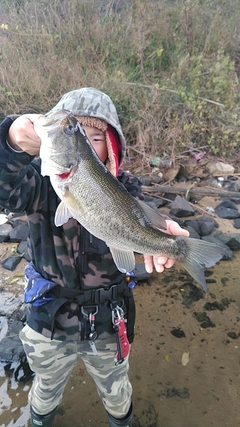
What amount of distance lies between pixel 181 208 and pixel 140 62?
452 cm

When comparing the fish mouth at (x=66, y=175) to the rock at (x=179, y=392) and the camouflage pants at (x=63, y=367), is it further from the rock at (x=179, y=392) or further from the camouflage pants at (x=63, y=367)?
the rock at (x=179, y=392)

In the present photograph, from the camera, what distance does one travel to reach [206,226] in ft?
17.0

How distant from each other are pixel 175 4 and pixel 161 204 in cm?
626

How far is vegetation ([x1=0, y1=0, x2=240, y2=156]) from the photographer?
692 centimetres

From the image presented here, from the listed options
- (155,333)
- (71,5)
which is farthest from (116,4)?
(155,333)

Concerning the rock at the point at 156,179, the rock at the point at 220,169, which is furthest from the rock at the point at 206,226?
the rock at the point at 220,169

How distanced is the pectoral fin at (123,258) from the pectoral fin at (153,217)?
0.69 feet

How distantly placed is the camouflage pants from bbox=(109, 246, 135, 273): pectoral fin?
0.63 metres

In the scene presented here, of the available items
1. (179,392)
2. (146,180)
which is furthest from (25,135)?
(146,180)

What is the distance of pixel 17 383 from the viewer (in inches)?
114

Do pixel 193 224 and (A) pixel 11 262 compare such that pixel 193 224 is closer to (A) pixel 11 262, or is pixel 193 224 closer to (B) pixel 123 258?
(A) pixel 11 262

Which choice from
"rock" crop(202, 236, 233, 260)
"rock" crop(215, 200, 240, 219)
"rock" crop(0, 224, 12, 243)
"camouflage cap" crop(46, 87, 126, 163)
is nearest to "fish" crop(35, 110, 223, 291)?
"camouflage cap" crop(46, 87, 126, 163)

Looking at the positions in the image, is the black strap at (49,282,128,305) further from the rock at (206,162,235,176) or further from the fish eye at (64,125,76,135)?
the rock at (206,162,235,176)

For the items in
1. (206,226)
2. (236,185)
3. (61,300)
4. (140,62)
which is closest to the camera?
(61,300)
